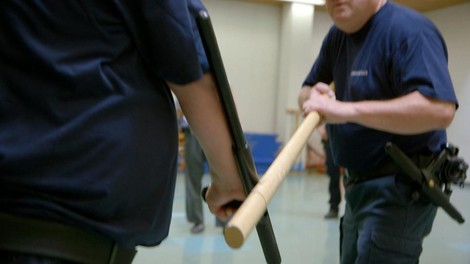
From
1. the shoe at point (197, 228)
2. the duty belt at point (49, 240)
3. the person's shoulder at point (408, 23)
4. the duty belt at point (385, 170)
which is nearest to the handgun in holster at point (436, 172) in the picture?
the duty belt at point (385, 170)

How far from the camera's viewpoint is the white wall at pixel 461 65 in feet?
24.0

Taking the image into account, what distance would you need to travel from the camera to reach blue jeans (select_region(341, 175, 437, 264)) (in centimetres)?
142

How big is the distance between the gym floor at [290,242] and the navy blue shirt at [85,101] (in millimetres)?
2309

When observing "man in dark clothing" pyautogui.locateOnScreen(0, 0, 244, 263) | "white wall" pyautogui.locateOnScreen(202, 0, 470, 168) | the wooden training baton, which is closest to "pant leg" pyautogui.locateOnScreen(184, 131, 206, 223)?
the wooden training baton

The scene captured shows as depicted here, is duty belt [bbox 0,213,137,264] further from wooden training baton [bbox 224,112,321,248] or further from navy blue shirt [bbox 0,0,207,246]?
wooden training baton [bbox 224,112,321,248]

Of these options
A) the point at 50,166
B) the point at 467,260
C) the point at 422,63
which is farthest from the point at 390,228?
the point at 467,260

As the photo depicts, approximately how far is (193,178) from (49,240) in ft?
10.5

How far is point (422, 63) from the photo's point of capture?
4.27ft

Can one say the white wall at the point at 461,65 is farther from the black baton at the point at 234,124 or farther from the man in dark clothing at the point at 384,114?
the black baton at the point at 234,124

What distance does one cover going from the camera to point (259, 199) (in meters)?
0.72

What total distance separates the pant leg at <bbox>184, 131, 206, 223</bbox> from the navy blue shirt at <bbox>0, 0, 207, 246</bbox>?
301cm

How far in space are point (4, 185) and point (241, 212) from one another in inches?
13.5

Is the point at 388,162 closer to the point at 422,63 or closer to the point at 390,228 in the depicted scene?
the point at 390,228

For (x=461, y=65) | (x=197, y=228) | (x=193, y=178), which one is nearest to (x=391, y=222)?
(x=197, y=228)
